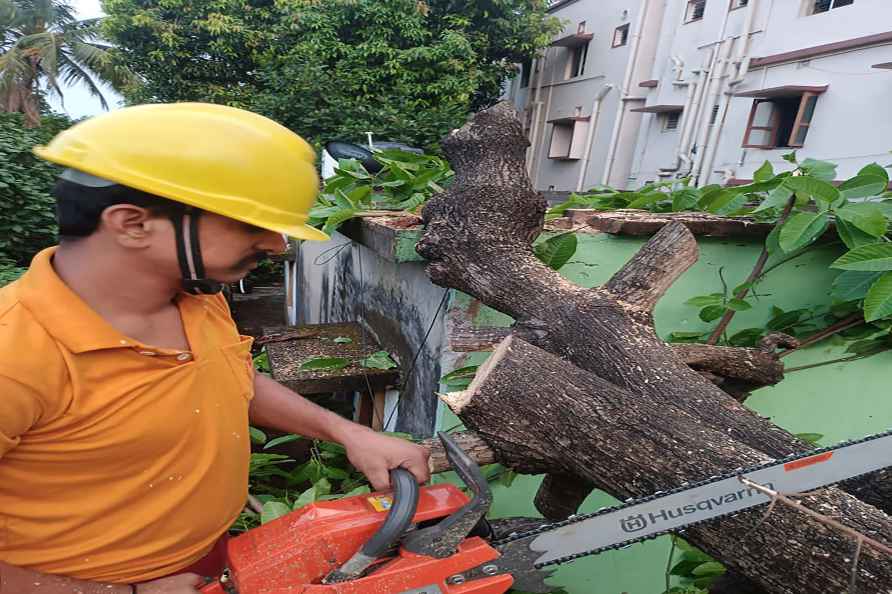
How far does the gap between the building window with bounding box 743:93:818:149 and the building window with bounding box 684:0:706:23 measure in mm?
2654

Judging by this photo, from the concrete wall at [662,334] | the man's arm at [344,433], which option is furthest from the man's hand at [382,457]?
the concrete wall at [662,334]

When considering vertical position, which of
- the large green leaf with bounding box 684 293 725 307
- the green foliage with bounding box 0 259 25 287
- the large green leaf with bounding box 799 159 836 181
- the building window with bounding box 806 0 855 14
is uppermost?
the building window with bounding box 806 0 855 14

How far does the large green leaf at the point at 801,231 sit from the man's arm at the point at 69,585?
2.41 metres

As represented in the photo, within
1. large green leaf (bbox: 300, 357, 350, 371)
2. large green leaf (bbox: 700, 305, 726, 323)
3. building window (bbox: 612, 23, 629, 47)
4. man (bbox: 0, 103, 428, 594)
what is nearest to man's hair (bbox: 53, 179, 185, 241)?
man (bbox: 0, 103, 428, 594)

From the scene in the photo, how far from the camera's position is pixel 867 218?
2.31m

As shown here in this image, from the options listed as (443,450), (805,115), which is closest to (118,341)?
(443,450)

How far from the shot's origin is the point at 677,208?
3168mm

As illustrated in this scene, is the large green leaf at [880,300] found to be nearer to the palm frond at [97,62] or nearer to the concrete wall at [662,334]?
the concrete wall at [662,334]

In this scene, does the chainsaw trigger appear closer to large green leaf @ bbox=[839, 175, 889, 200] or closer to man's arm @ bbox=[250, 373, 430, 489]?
man's arm @ bbox=[250, 373, 430, 489]

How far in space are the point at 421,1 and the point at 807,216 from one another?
11617 millimetres

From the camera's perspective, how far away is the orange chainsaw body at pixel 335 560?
1160mm

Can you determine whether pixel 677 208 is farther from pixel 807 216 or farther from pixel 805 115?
pixel 805 115

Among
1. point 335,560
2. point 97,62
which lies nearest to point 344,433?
point 335,560

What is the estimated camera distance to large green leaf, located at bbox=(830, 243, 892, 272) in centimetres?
215
